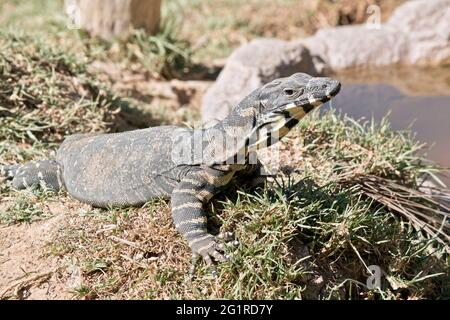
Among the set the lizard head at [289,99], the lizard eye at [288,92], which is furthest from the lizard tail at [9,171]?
the lizard eye at [288,92]

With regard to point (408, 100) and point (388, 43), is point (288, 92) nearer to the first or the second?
point (408, 100)

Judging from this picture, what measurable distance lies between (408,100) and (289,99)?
4637 millimetres

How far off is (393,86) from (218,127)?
193 inches

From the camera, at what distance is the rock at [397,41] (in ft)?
30.1


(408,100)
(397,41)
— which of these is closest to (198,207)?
(408,100)

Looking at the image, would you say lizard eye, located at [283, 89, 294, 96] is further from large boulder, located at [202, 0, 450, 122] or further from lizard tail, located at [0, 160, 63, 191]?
large boulder, located at [202, 0, 450, 122]

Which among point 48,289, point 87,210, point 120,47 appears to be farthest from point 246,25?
point 48,289

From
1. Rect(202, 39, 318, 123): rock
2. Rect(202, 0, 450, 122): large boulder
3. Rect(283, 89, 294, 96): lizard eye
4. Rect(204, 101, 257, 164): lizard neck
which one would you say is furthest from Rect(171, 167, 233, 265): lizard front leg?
Rect(202, 0, 450, 122): large boulder

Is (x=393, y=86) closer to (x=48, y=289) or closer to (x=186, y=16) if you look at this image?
(x=186, y=16)

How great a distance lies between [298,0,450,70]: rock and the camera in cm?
917

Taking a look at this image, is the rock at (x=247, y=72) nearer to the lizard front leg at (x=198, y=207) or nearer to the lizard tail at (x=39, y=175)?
the lizard tail at (x=39, y=175)

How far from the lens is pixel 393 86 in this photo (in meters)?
8.77

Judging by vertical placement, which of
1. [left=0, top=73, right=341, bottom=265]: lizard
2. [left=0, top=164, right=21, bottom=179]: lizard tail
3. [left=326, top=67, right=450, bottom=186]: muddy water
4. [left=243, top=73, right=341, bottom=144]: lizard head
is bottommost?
[left=326, top=67, right=450, bottom=186]: muddy water

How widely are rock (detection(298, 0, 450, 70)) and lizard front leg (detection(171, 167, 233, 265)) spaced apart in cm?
507
